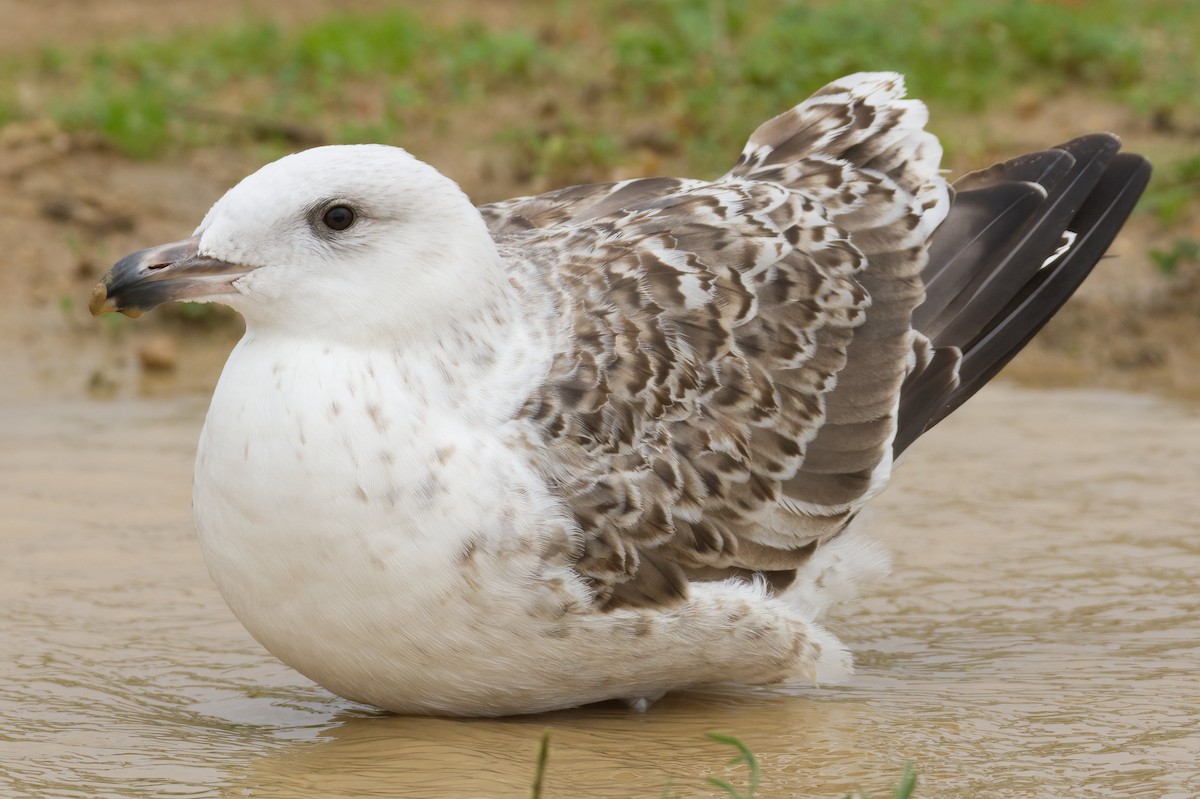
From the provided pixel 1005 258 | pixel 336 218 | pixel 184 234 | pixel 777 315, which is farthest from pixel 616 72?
pixel 336 218

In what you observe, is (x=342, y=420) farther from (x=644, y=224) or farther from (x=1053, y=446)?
(x=1053, y=446)

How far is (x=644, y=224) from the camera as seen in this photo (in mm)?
4965

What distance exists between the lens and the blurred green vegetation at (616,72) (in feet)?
31.2

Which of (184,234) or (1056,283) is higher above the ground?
(184,234)

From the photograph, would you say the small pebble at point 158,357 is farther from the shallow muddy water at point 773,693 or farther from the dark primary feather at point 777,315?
the dark primary feather at point 777,315

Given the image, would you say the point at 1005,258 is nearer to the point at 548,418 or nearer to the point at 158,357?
the point at 548,418

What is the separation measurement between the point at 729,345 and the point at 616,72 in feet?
18.5

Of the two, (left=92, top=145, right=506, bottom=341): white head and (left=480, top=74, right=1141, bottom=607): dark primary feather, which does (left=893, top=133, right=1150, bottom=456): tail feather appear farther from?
(left=92, top=145, right=506, bottom=341): white head

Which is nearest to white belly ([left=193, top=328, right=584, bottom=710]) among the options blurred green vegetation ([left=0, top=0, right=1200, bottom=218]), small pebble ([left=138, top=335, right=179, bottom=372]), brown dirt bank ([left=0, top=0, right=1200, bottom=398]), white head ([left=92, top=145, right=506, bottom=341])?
white head ([left=92, top=145, right=506, bottom=341])

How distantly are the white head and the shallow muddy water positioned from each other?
3.23 feet

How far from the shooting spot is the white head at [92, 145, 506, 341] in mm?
4207

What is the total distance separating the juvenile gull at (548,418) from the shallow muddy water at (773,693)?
0.21 m

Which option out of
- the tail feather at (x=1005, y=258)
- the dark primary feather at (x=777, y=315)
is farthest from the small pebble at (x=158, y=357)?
the tail feather at (x=1005, y=258)

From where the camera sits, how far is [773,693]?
491 cm
